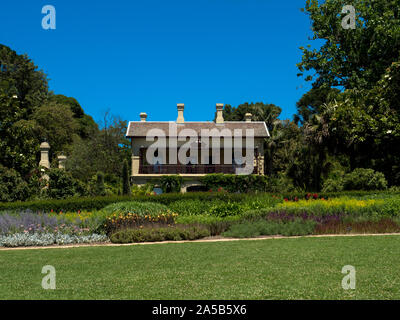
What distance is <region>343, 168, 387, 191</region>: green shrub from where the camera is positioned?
2081 cm

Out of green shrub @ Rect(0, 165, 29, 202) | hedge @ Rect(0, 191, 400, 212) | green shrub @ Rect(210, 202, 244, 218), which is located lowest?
green shrub @ Rect(210, 202, 244, 218)

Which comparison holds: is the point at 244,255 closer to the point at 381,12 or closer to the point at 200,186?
the point at 381,12

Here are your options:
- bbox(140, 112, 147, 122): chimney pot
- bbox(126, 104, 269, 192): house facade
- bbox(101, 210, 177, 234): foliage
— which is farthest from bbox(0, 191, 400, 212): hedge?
bbox(140, 112, 147, 122): chimney pot

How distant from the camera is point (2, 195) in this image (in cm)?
1788

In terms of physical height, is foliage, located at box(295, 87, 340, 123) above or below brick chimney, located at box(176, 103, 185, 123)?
above

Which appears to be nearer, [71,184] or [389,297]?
[389,297]

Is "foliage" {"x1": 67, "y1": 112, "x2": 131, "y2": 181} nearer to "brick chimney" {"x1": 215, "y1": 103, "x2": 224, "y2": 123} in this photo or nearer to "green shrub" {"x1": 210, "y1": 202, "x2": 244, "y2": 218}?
"brick chimney" {"x1": 215, "y1": 103, "x2": 224, "y2": 123}

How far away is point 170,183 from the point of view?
32375mm

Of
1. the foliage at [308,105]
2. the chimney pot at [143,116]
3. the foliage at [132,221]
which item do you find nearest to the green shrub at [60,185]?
the foliage at [132,221]

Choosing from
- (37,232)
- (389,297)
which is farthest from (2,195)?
(389,297)

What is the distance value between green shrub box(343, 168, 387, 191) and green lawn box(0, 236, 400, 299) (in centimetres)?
1090

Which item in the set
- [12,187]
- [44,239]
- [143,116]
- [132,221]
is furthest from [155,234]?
[143,116]

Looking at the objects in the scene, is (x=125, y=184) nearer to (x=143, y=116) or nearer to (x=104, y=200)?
(x=104, y=200)
